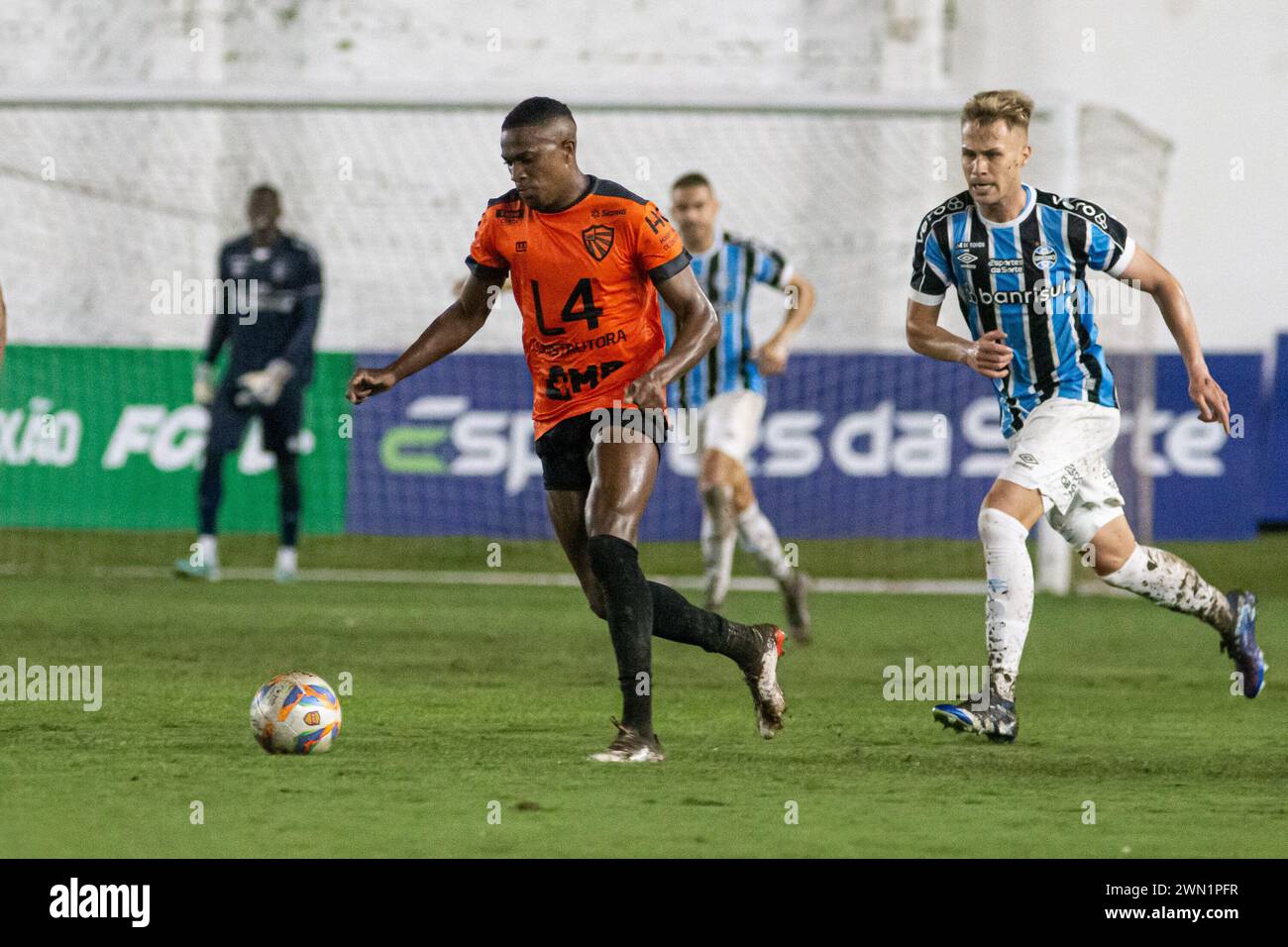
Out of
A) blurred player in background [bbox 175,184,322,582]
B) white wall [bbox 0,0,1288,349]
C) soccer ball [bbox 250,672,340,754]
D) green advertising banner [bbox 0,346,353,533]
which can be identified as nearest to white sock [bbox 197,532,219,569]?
blurred player in background [bbox 175,184,322,582]

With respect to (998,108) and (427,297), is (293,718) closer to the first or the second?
(998,108)

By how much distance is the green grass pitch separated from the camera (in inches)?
187

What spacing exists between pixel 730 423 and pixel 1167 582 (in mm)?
3640

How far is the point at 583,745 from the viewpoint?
20.6 feet

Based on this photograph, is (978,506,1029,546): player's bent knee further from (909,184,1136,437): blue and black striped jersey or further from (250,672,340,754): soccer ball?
(250,672,340,754): soccer ball

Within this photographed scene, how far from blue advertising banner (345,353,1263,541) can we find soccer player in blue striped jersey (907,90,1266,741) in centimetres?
786

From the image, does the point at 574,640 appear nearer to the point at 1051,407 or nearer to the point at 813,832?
the point at 1051,407

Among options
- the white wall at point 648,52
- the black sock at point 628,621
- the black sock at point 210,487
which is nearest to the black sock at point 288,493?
the black sock at point 210,487

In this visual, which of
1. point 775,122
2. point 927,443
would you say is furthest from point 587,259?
point 775,122

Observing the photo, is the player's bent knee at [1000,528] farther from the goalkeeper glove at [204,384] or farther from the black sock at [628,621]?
the goalkeeper glove at [204,384]

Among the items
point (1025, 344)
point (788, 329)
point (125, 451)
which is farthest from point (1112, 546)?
point (125, 451)

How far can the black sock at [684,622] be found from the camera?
6.09 meters

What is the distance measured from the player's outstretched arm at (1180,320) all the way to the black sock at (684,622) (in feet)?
5.53
